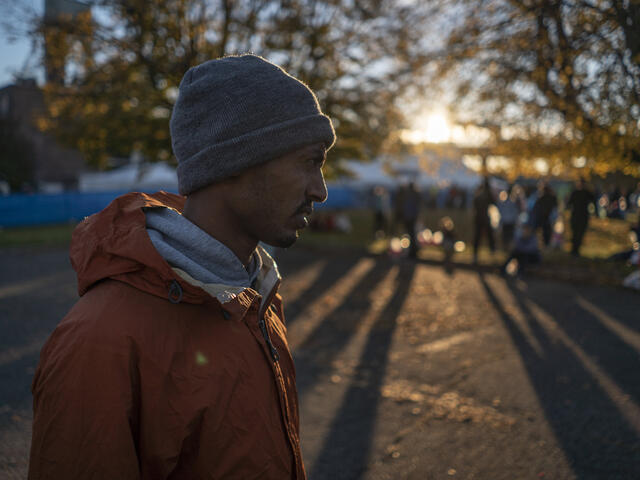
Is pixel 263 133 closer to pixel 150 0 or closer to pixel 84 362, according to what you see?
pixel 84 362

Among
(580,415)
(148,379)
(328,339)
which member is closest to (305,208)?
(148,379)

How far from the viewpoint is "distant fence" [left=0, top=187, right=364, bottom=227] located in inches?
811

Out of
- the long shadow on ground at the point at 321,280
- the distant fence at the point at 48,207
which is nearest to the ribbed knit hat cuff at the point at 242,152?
the long shadow on ground at the point at 321,280

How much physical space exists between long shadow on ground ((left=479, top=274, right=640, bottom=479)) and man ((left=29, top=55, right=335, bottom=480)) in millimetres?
2802

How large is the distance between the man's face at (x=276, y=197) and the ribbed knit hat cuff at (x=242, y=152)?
0.11ft

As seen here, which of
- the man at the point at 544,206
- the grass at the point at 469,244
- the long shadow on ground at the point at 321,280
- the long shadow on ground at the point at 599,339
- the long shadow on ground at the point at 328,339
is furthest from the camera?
the man at the point at 544,206

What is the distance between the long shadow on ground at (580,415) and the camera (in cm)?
326

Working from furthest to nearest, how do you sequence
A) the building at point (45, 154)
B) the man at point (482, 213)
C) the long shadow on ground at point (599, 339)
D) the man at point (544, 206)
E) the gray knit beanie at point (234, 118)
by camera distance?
the building at point (45, 154), the man at point (544, 206), the man at point (482, 213), the long shadow on ground at point (599, 339), the gray knit beanie at point (234, 118)

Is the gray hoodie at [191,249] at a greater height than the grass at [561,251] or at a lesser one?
greater

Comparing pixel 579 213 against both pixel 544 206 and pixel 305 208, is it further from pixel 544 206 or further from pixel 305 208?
pixel 305 208

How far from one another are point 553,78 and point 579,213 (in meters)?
4.46

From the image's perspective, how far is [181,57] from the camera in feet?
30.4

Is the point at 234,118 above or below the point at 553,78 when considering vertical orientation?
below

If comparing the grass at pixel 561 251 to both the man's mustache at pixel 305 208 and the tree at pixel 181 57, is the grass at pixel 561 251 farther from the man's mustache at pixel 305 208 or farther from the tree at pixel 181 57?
the man's mustache at pixel 305 208
